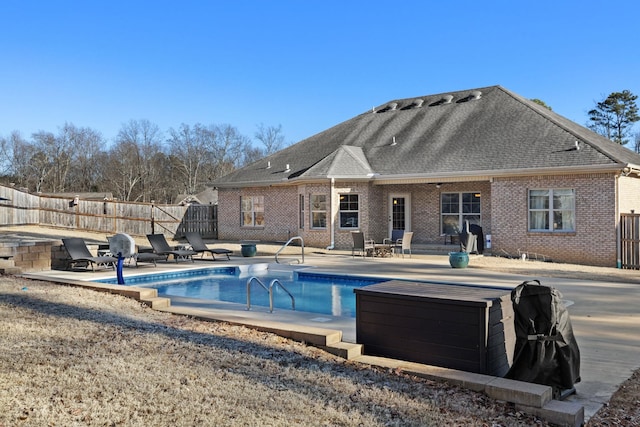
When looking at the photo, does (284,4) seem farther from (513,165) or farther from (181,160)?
(181,160)

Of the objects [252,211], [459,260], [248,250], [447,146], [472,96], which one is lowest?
[459,260]

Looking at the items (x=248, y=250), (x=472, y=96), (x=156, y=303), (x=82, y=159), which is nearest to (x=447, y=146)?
(x=472, y=96)

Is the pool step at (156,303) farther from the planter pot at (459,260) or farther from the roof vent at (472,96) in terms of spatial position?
the roof vent at (472,96)

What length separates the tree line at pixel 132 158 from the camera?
61312 millimetres

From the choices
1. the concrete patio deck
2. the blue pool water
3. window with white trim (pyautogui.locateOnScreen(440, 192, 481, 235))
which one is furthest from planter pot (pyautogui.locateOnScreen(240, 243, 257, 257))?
window with white trim (pyautogui.locateOnScreen(440, 192, 481, 235))

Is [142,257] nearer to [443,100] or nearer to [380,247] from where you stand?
[380,247]

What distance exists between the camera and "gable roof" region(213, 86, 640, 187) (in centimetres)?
1748

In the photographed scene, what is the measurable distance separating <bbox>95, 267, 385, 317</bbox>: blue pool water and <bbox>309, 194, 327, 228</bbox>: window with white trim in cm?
617

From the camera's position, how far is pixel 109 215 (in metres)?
26.6

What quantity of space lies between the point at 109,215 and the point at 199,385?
24584mm

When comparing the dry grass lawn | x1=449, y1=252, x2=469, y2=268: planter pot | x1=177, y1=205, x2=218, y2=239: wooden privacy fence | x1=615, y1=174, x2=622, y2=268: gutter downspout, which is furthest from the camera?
x1=177, y1=205, x2=218, y2=239: wooden privacy fence

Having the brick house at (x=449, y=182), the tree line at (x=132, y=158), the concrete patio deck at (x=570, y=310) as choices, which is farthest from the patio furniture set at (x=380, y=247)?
the tree line at (x=132, y=158)

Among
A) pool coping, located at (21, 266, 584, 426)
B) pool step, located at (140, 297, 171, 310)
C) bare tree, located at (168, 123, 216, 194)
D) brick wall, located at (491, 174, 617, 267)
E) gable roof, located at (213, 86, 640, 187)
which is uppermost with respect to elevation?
bare tree, located at (168, 123, 216, 194)

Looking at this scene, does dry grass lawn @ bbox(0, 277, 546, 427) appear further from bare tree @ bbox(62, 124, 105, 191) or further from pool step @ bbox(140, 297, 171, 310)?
bare tree @ bbox(62, 124, 105, 191)
